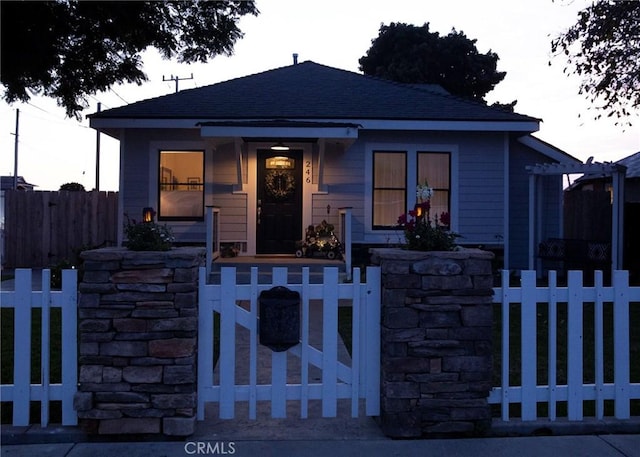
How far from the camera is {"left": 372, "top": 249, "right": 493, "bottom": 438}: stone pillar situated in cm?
430

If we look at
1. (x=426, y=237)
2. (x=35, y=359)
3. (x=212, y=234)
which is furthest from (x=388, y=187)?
(x=426, y=237)

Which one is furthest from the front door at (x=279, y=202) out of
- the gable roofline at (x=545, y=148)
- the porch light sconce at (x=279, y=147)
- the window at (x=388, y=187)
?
the gable roofline at (x=545, y=148)

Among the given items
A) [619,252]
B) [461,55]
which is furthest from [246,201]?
[461,55]

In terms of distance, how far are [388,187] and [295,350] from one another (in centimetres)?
803

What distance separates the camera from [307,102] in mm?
12438

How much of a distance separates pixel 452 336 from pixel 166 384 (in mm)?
1898

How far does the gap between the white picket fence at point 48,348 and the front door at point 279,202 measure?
7997mm

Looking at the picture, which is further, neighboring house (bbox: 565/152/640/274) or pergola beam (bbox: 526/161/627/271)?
neighboring house (bbox: 565/152/640/274)

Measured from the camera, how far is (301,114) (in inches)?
462

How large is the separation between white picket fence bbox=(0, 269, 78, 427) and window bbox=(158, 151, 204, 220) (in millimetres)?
7861

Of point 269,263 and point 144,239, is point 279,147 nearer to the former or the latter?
point 269,263

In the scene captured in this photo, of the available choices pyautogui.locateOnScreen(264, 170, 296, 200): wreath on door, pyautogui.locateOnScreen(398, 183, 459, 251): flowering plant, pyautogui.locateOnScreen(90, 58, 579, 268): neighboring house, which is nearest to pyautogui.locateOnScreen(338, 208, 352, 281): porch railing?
pyautogui.locateOnScreen(90, 58, 579, 268): neighboring house

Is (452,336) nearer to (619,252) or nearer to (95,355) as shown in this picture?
(95,355)

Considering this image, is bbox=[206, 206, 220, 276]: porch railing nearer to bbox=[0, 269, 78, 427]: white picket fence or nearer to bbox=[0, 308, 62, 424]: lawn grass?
bbox=[0, 308, 62, 424]: lawn grass
